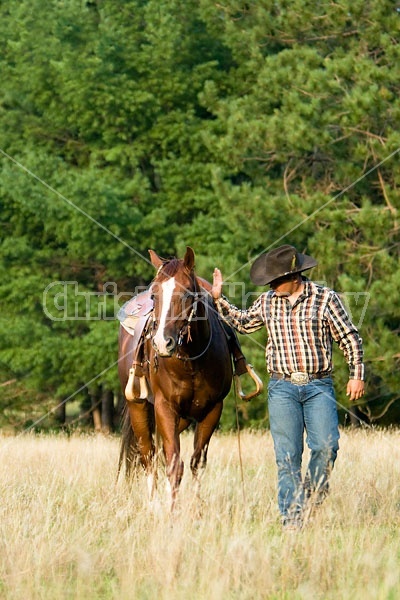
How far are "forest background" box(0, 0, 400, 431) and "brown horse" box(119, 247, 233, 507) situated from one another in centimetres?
897

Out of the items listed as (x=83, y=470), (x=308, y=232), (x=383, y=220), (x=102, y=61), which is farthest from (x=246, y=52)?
(x=83, y=470)

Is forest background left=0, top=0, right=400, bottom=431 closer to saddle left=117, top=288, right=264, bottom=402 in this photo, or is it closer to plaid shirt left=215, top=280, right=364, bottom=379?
saddle left=117, top=288, right=264, bottom=402

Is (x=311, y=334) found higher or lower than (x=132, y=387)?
higher

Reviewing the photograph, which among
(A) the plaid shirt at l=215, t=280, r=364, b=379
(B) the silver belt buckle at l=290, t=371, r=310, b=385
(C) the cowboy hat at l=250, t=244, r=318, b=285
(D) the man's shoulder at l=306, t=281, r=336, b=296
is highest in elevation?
(C) the cowboy hat at l=250, t=244, r=318, b=285

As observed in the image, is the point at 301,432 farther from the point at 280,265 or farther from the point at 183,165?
the point at 183,165

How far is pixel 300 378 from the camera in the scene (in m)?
6.24

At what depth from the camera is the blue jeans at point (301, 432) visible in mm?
6203

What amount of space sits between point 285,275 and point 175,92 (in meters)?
15.4

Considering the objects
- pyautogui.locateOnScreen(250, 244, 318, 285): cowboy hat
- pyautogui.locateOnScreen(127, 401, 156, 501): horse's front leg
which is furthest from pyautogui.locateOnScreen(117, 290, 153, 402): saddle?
pyautogui.locateOnScreen(250, 244, 318, 285): cowboy hat

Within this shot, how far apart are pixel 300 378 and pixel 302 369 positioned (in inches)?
2.4

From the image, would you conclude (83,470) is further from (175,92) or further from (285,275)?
(175,92)

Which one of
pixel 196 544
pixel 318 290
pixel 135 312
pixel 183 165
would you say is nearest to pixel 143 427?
pixel 135 312

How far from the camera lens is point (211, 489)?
738cm

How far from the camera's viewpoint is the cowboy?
6219 mm
